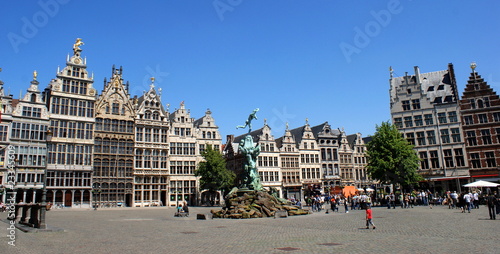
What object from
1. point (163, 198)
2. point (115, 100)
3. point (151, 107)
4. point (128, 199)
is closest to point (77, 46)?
point (115, 100)

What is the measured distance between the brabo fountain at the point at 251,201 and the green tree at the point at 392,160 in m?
15.7

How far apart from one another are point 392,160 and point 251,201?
20086mm

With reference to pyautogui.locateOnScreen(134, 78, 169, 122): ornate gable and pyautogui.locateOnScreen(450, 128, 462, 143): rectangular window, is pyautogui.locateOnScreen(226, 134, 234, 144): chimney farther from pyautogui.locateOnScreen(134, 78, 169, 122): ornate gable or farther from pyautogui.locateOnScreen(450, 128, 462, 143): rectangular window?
pyautogui.locateOnScreen(450, 128, 462, 143): rectangular window

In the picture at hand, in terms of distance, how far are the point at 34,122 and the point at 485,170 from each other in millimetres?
62393

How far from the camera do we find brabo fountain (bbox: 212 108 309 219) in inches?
1052

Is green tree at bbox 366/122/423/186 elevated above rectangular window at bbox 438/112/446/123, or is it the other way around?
rectangular window at bbox 438/112/446/123

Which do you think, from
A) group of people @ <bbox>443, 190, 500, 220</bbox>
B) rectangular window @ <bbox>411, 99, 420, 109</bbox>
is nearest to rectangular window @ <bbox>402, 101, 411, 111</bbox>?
rectangular window @ <bbox>411, 99, 420, 109</bbox>

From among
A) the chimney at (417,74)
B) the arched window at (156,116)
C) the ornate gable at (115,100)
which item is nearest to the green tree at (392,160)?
the chimney at (417,74)

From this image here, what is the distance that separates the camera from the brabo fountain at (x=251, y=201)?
2672 centimetres

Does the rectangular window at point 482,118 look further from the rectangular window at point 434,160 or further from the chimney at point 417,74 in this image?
the chimney at point 417,74

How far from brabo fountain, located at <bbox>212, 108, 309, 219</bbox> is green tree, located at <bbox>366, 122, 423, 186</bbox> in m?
15.7

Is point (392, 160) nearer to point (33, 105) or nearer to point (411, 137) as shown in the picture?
point (411, 137)

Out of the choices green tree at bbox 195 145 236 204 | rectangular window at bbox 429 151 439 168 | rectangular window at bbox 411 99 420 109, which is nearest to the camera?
green tree at bbox 195 145 236 204

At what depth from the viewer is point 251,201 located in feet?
94.5
